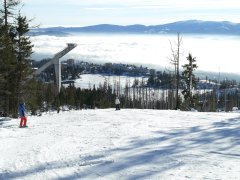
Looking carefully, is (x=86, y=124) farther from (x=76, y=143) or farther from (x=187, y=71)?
(x=187, y=71)

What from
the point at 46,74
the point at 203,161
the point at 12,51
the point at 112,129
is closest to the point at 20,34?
the point at 12,51

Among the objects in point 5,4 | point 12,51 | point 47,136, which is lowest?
point 47,136

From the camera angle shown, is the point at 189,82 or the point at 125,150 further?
the point at 189,82

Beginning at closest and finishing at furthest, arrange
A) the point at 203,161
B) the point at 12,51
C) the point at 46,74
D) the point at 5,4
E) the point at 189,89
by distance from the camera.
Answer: the point at 203,161 < the point at 5,4 < the point at 12,51 < the point at 189,89 < the point at 46,74

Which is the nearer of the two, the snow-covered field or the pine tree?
the snow-covered field

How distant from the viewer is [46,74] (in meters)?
196

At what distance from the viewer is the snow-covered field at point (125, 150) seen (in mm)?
11156

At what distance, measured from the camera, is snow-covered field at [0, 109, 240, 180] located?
1116 cm

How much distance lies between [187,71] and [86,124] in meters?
39.0

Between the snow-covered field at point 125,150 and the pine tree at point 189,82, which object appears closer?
the snow-covered field at point 125,150

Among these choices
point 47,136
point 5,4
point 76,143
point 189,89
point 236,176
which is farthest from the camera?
point 189,89

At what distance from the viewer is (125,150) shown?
13.9 metres

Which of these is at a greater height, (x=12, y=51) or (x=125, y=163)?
(x=12, y=51)

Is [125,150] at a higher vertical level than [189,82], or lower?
lower
